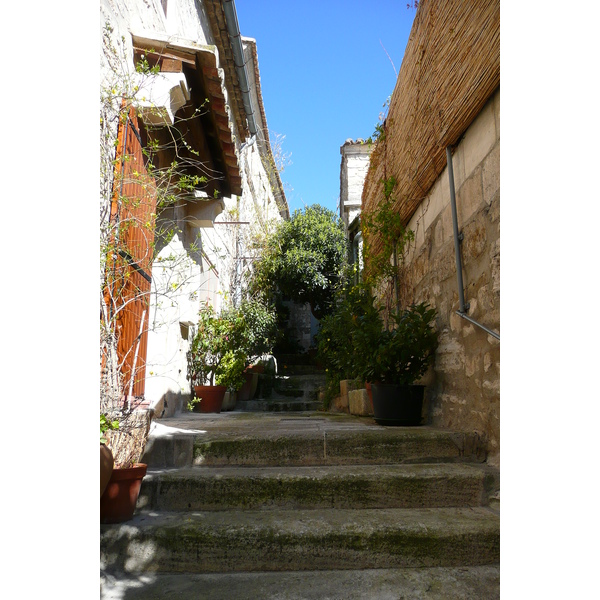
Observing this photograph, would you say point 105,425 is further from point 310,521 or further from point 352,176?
point 352,176

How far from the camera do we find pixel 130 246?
3.24 metres

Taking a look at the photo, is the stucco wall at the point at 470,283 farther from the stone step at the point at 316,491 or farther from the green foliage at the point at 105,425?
the green foliage at the point at 105,425

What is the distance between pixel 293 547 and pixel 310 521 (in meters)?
0.18

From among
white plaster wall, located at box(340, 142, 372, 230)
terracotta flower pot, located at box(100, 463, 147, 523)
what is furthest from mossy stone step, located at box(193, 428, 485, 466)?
white plaster wall, located at box(340, 142, 372, 230)

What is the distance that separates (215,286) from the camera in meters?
7.30

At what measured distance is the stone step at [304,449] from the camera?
3029mm

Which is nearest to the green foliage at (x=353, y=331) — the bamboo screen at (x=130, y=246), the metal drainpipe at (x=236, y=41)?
the bamboo screen at (x=130, y=246)

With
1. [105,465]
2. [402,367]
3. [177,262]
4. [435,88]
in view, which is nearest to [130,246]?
[177,262]

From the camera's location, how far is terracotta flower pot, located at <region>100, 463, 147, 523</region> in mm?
2387

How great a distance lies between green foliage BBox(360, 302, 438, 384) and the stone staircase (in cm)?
72

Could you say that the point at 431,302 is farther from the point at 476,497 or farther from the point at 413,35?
the point at 413,35

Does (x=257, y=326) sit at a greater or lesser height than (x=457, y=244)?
lesser
